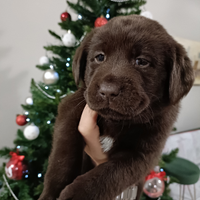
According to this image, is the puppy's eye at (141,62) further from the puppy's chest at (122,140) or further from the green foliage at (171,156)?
the green foliage at (171,156)

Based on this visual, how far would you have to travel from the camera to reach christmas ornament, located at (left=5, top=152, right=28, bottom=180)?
1.40 m

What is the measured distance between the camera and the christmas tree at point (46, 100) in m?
1.41

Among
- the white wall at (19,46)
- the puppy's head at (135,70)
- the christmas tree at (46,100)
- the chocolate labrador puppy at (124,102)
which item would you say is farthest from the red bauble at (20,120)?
the white wall at (19,46)

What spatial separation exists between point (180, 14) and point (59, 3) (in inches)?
106

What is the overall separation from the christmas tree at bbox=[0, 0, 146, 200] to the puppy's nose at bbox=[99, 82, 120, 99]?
0.75 meters

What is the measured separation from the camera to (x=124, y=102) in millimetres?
692

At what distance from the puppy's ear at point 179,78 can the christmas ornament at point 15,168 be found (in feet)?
4.49

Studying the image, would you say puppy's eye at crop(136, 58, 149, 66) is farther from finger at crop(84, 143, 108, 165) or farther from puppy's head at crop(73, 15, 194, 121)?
finger at crop(84, 143, 108, 165)

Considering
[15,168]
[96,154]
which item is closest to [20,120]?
[15,168]

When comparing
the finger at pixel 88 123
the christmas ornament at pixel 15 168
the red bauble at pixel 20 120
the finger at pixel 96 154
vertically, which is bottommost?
the christmas ornament at pixel 15 168

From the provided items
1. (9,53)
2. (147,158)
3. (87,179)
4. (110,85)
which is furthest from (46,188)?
(9,53)

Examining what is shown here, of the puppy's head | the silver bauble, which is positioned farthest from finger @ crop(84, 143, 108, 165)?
the silver bauble

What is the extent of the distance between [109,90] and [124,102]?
86 millimetres

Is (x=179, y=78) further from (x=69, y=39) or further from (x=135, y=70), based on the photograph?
(x=69, y=39)
